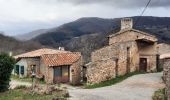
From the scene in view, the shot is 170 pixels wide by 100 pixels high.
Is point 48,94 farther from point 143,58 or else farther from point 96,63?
point 143,58

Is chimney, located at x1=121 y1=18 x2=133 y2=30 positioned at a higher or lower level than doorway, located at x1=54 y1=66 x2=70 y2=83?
higher

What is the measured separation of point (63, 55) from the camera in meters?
54.0

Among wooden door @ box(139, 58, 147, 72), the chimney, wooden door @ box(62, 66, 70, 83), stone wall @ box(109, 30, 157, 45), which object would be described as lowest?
wooden door @ box(62, 66, 70, 83)

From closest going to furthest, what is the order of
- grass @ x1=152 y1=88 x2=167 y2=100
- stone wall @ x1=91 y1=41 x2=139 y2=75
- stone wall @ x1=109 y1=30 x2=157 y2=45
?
grass @ x1=152 y1=88 x2=167 y2=100
stone wall @ x1=91 y1=41 x2=139 y2=75
stone wall @ x1=109 y1=30 x2=157 y2=45

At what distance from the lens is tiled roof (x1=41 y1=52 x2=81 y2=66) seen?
5228cm

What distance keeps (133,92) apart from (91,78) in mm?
9226

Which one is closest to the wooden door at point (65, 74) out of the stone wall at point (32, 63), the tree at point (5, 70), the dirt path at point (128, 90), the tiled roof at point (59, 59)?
the tiled roof at point (59, 59)

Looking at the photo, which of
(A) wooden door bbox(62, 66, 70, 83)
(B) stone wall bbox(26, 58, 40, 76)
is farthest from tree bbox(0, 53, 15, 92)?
(B) stone wall bbox(26, 58, 40, 76)

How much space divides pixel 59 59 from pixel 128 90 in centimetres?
1994

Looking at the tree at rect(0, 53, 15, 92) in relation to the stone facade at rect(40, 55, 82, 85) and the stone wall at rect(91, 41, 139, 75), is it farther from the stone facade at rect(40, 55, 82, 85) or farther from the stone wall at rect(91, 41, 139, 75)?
the stone facade at rect(40, 55, 82, 85)

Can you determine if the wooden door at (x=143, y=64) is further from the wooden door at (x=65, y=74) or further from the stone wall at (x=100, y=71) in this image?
the wooden door at (x=65, y=74)

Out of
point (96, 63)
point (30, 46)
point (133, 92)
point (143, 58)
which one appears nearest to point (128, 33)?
point (143, 58)

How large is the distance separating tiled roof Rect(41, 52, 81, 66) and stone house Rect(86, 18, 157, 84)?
16.7 ft

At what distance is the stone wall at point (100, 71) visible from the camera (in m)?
41.1
